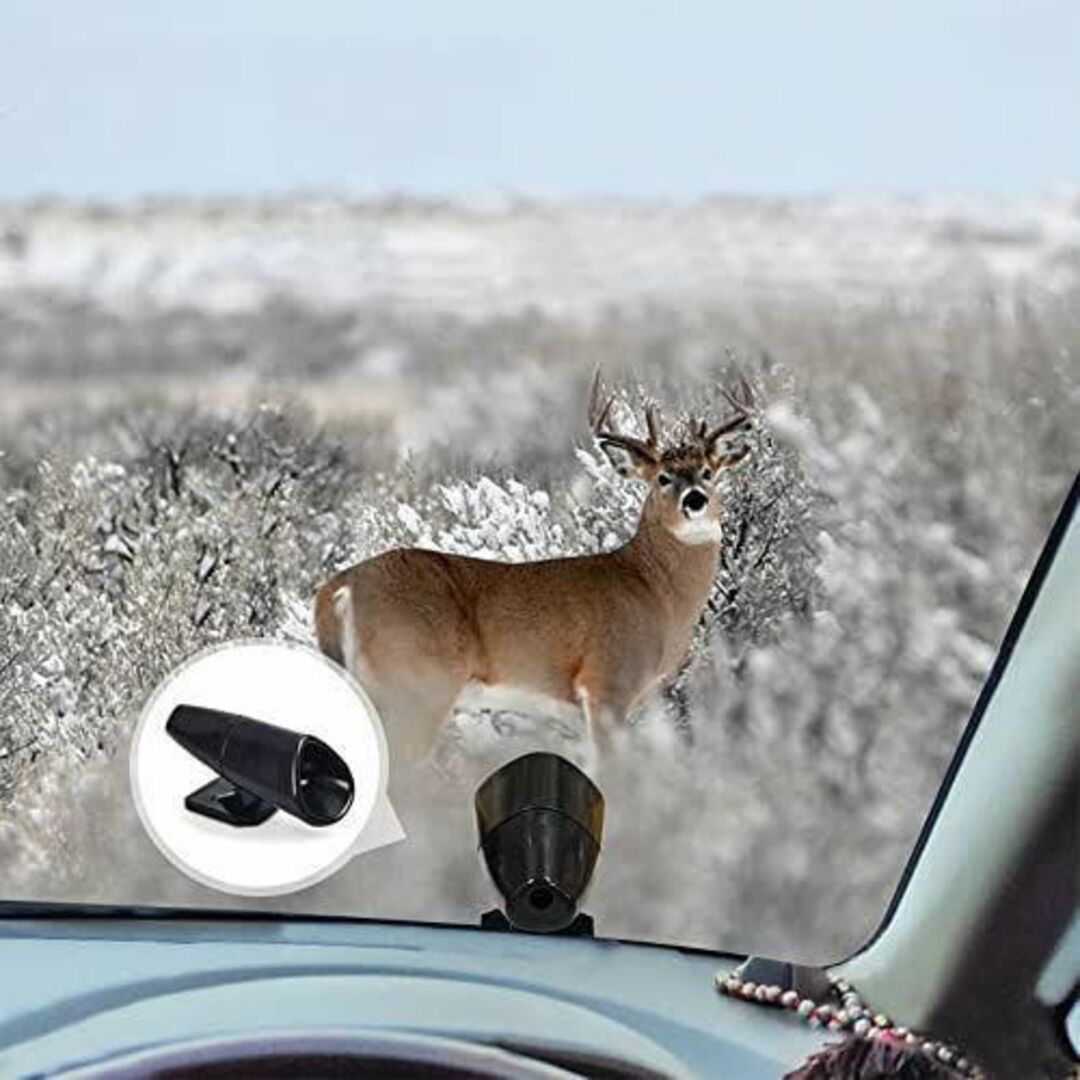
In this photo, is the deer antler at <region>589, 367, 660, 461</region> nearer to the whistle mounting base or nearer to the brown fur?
the brown fur

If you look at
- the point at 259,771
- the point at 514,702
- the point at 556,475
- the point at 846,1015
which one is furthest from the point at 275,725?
the point at 846,1015

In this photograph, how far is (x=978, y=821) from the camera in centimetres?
240

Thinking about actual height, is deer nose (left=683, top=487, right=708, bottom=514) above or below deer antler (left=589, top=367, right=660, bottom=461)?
below

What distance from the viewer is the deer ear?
241 cm

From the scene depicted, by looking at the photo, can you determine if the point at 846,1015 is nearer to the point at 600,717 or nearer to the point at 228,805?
the point at 600,717

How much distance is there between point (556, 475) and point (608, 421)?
0.08m

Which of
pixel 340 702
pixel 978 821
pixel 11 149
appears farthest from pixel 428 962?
pixel 11 149

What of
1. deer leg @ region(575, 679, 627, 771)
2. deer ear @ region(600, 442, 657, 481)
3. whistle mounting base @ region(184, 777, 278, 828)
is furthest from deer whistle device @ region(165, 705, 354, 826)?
deer ear @ region(600, 442, 657, 481)

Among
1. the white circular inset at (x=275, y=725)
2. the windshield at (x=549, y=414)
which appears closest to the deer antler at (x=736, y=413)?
the windshield at (x=549, y=414)

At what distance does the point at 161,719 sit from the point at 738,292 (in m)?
0.76

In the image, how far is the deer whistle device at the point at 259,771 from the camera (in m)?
2.43

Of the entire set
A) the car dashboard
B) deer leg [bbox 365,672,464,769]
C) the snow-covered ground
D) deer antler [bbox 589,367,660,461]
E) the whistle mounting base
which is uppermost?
the snow-covered ground

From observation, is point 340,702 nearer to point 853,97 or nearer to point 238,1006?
point 238,1006

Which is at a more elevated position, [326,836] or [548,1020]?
[326,836]
